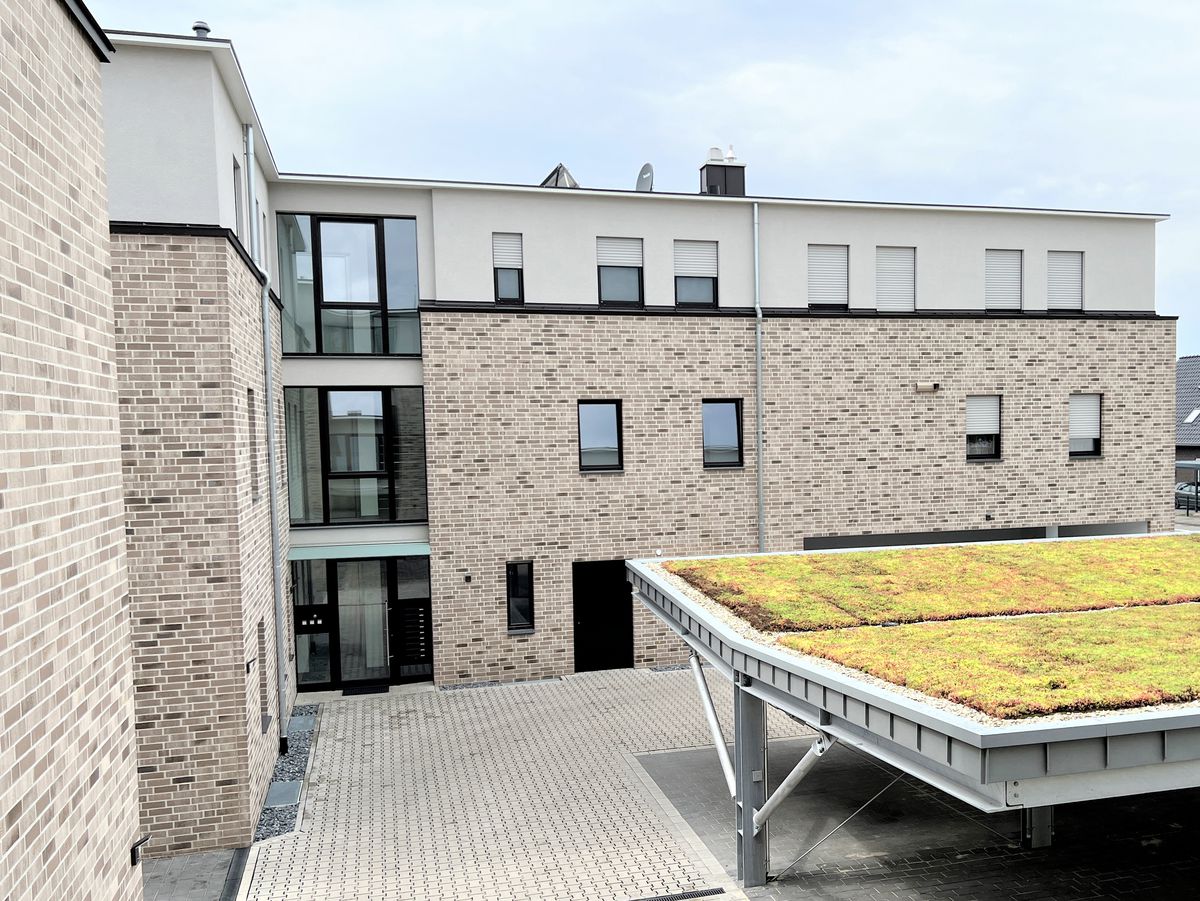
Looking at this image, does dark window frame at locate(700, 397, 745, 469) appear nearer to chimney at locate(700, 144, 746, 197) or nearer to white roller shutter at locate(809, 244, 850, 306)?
white roller shutter at locate(809, 244, 850, 306)

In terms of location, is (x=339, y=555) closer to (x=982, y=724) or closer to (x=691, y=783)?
(x=691, y=783)

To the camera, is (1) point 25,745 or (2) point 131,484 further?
(2) point 131,484

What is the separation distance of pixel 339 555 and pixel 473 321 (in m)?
4.60

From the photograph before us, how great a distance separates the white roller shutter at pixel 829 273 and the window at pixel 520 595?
7.37 m

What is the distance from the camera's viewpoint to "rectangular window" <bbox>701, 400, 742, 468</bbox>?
15.9m

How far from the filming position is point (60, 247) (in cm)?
382

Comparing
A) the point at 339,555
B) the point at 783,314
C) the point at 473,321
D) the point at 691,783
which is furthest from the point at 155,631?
the point at 783,314

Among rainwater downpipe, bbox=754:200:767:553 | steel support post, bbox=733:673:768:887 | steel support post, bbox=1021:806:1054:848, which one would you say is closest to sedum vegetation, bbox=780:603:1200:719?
steel support post, bbox=733:673:768:887

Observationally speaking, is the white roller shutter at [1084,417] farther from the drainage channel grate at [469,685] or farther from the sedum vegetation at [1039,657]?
the drainage channel grate at [469,685]

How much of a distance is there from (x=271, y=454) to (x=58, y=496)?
8.78 metres

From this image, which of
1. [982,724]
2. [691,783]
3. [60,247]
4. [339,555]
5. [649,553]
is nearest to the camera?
[60,247]

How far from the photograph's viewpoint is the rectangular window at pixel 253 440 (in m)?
10.5

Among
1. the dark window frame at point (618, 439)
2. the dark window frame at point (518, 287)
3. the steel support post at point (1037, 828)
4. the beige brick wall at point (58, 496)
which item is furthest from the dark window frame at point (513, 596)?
the beige brick wall at point (58, 496)

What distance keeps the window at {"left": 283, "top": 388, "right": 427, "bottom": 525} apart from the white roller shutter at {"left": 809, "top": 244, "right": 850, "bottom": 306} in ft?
25.3
